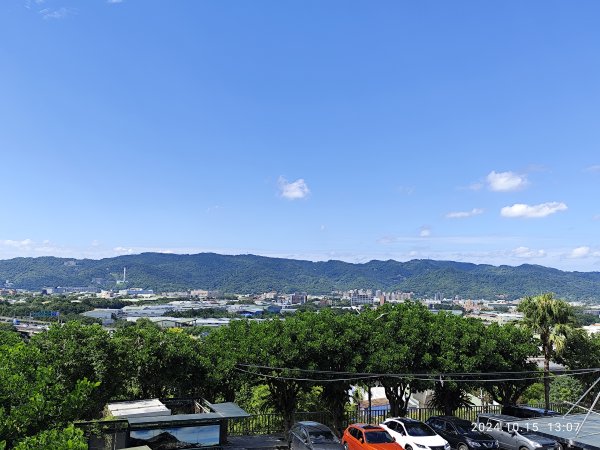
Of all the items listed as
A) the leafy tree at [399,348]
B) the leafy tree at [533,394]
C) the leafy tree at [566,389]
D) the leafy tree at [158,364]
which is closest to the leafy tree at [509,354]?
the leafy tree at [399,348]

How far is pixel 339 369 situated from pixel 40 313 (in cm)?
19900

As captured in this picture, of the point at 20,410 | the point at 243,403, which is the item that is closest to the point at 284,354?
the point at 243,403

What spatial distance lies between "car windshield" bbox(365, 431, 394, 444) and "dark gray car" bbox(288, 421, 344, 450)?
125 centimetres

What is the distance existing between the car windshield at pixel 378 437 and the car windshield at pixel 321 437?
1307 millimetres

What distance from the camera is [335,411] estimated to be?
80.9ft

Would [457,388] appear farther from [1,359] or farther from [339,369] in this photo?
[1,359]

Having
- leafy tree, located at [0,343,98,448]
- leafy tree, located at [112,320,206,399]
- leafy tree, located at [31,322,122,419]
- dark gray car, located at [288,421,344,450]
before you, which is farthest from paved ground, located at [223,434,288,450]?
leafy tree, located at [0,343,98,448]

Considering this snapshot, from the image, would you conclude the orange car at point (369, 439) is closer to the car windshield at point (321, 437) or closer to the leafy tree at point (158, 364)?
the car windshield at point (321, 437)

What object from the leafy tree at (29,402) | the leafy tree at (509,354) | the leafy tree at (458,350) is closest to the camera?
the leafy tree at (29,402)

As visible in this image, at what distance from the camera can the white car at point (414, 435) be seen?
58.5 feet

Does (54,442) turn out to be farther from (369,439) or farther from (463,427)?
(463,427)

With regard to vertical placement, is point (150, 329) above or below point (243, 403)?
above

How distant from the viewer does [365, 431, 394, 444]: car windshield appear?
17.6m

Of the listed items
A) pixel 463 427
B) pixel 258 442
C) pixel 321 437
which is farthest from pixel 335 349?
pixel 463 427
